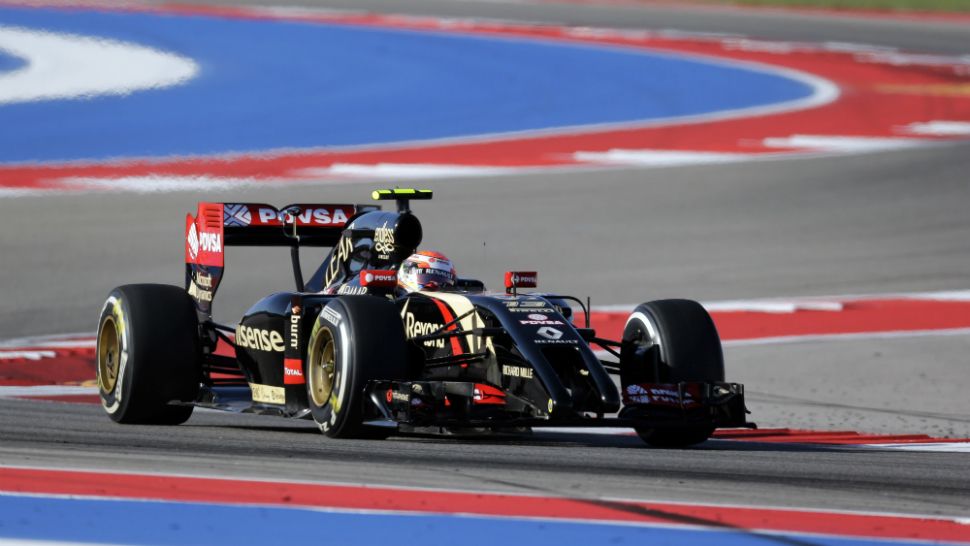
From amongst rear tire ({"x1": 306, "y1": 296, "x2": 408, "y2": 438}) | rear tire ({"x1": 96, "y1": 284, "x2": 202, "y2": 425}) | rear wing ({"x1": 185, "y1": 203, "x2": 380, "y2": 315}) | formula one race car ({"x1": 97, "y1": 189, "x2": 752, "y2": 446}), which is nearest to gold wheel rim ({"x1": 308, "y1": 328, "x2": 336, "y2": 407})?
formula one race car ({"x1": 97, "y1": 189, "x2": 752, "y2": 446})

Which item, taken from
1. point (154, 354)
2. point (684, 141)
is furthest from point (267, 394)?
point (684, 141)

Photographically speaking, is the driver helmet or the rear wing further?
the rear wing

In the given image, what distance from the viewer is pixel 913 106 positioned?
29.2 metres

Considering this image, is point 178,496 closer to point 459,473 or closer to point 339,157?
point 459,473

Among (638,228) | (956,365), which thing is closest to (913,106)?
(638,228)

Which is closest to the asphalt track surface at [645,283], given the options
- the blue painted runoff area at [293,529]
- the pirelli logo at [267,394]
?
the pirelli logo at [267,394]

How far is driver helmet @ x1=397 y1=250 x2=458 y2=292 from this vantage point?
10.9m

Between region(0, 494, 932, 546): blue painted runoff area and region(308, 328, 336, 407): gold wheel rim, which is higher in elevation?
region(308, 328, 336, 407): gold wheel rim

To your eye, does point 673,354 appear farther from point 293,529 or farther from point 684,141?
point 684,141

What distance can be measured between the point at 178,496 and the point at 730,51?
93.8 feet

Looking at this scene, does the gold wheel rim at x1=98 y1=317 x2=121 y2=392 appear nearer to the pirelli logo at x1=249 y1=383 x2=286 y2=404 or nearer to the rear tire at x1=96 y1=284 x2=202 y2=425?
the rear tire at x1=96 y1=284 x2=202 y2=425

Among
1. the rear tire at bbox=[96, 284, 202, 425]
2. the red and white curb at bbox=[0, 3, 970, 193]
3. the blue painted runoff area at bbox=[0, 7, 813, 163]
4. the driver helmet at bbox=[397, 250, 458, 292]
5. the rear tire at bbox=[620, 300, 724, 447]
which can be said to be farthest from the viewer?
the blue painted runoff area at bbox=[0, 7, 813, 163]

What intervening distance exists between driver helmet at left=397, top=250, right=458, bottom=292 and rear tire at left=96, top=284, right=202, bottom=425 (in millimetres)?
1368

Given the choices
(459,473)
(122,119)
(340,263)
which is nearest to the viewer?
(459,473)
